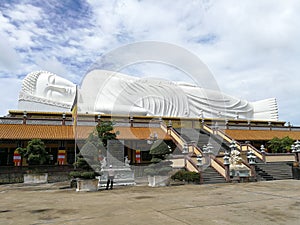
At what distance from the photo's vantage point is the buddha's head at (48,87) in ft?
91.9

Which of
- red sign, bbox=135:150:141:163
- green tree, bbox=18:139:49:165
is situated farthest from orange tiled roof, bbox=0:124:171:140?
green tree, bbox=18:139:49:165

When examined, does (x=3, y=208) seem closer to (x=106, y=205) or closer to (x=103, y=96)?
(x=106, y=205)

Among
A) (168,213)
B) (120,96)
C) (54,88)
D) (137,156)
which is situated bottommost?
(168,213)

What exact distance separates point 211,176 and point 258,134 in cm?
1214

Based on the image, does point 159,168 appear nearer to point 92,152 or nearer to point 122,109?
point 92,152

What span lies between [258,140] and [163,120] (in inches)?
356

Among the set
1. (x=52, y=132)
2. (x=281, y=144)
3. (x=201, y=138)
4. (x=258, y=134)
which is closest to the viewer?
(x=52, y=132)

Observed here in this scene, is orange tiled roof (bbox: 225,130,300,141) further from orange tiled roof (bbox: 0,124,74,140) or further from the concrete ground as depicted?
the concrete ground

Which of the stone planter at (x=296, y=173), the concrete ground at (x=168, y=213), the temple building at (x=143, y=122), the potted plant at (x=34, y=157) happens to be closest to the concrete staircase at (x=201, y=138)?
the temple building at (x=143, y=122)

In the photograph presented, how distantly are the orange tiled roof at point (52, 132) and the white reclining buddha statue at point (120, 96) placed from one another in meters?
4.55

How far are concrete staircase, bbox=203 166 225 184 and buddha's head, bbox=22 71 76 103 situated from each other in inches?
707

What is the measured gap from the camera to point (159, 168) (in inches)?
572

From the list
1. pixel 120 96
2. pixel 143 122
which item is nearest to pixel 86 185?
pixel 143 122

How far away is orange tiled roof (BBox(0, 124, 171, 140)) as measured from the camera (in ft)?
61.7
